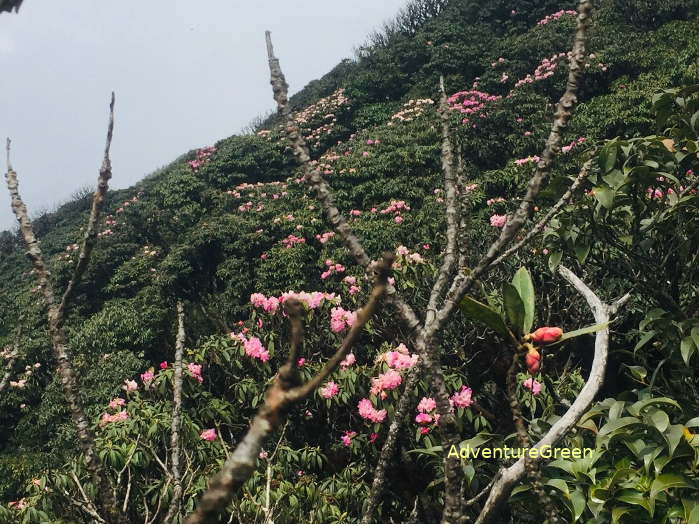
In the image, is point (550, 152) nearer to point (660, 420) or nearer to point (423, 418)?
point (660, 420)

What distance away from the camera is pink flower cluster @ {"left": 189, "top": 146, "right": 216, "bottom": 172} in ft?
49.9

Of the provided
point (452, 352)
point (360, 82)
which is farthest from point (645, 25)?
point (452, 352)

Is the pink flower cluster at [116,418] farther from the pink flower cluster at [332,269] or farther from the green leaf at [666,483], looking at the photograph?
the pink flower cluster at [332,269]

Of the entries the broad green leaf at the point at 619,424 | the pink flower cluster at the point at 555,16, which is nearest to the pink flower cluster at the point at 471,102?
the pink flower cluster at the point at 555,16

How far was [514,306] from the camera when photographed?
38.0 inches

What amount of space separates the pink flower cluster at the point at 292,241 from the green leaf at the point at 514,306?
8.74 metres

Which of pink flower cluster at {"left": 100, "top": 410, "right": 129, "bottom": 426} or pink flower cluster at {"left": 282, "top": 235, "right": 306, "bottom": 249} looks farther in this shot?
pink flower cluster at {"left": 282, "top": 235, "right": 306, "bottom": 249}

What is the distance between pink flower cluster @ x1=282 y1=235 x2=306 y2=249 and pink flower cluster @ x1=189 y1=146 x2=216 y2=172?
267 inches

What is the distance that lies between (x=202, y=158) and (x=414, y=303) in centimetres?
1224

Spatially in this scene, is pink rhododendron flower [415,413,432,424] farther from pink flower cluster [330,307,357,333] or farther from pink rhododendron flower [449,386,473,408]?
pink flower cluster [330,307,357,333]

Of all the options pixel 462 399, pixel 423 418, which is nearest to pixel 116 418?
pixel 423 418

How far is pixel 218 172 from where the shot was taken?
14.4 m

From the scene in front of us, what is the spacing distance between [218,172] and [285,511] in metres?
12.9

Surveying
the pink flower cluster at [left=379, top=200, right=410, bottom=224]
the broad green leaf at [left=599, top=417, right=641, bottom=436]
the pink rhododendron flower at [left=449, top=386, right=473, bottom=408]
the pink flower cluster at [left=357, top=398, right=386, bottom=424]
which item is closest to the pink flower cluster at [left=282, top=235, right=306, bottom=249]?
the pink flower cluster at [left=379, top=200, right=410, bottom=224]
